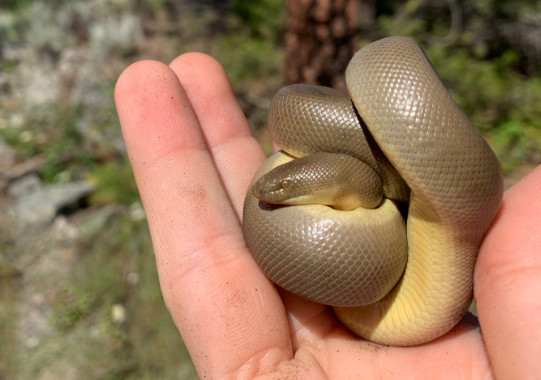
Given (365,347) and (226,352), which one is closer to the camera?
(226,352)

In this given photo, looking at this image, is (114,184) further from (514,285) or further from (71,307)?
(514,285)

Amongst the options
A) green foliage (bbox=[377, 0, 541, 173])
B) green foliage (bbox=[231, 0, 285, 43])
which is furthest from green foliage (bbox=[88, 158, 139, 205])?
green foliage (bbox=[377, 0, 541, 173])

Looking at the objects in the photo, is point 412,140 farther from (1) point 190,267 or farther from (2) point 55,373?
(2) point 55,373

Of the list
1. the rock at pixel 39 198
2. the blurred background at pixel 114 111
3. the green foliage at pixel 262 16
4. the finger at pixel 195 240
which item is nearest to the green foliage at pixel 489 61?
the blurred background at pixel 114 111

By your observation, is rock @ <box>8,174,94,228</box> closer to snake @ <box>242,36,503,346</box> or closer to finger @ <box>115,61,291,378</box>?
finger @ <box>115,61,291,378</box>

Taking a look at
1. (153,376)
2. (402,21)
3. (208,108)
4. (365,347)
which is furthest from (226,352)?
(402,21)
